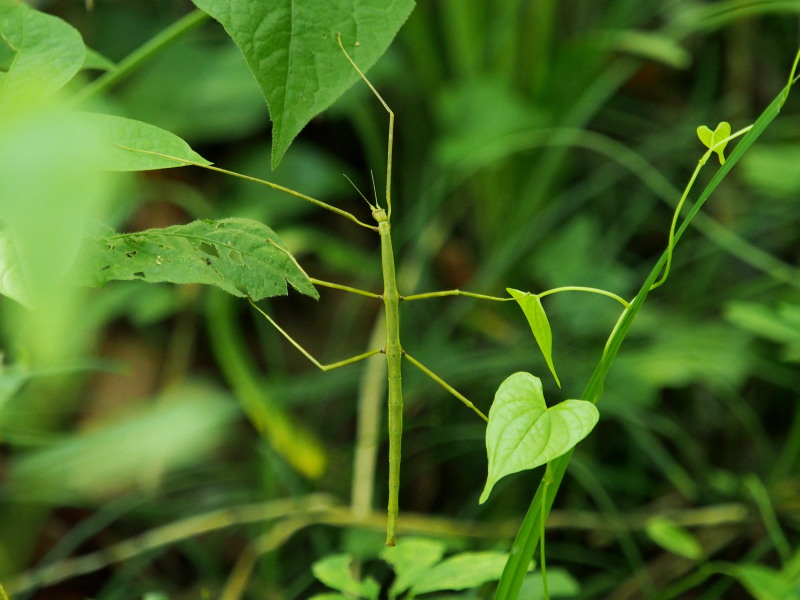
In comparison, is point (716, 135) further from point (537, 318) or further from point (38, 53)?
point (38, 53)

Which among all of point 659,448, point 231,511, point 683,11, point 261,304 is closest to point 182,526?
point 231,511

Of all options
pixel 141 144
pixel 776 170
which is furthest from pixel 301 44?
pixel 776 170

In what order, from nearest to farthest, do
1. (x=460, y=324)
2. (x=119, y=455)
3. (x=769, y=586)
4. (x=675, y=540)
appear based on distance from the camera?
(x=769, y=586) → (x=675, y=540) → (x=119, y=455) → (x=460, y=324)

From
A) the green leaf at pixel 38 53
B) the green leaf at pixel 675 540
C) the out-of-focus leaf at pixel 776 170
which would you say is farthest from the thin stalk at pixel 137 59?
the out-of-focus leaf at pixel 776 170

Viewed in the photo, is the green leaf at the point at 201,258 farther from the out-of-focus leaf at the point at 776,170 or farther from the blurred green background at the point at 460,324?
the out-of-focus leaf at the point at 776,170

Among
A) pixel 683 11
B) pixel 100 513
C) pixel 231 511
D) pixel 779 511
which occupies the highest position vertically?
pixel 683 11

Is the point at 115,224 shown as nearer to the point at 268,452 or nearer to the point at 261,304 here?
the point at 261,304

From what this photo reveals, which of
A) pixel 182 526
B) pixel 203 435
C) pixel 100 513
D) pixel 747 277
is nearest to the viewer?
pixel 182 526
